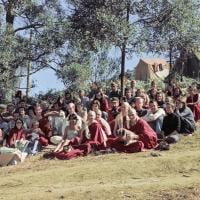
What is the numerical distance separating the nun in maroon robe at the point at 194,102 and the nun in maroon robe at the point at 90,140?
12.4ft

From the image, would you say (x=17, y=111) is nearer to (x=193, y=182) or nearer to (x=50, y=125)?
Answer: (x=50, y=125)

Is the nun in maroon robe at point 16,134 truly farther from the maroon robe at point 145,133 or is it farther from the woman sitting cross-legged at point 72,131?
the maroon robe at point 145,133

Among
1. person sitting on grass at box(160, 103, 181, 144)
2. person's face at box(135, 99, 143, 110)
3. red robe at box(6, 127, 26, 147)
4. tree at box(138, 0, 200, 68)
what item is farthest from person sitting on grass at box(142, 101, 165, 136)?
tree at box(138, 0, 200, 68)

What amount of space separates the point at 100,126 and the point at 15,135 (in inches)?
91.9

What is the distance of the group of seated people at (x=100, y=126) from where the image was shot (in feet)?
51.3

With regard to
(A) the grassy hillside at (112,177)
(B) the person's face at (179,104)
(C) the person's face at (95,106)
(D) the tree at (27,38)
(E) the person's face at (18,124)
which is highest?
(D) the tree at (27,38)

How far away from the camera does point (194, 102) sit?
→ 18.7 meters

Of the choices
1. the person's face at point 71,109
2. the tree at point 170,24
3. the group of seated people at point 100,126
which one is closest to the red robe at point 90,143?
the group of seated people at point 100,126

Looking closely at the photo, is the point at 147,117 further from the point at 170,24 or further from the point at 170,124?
the point at 170,24

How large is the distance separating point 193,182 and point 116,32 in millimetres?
9456

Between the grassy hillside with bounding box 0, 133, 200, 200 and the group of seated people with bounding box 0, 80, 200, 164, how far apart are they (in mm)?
487

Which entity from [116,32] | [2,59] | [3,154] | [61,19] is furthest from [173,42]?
[3,154]

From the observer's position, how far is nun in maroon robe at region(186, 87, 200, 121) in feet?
60.7

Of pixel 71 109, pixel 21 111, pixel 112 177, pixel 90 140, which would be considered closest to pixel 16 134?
pixel 21 111
